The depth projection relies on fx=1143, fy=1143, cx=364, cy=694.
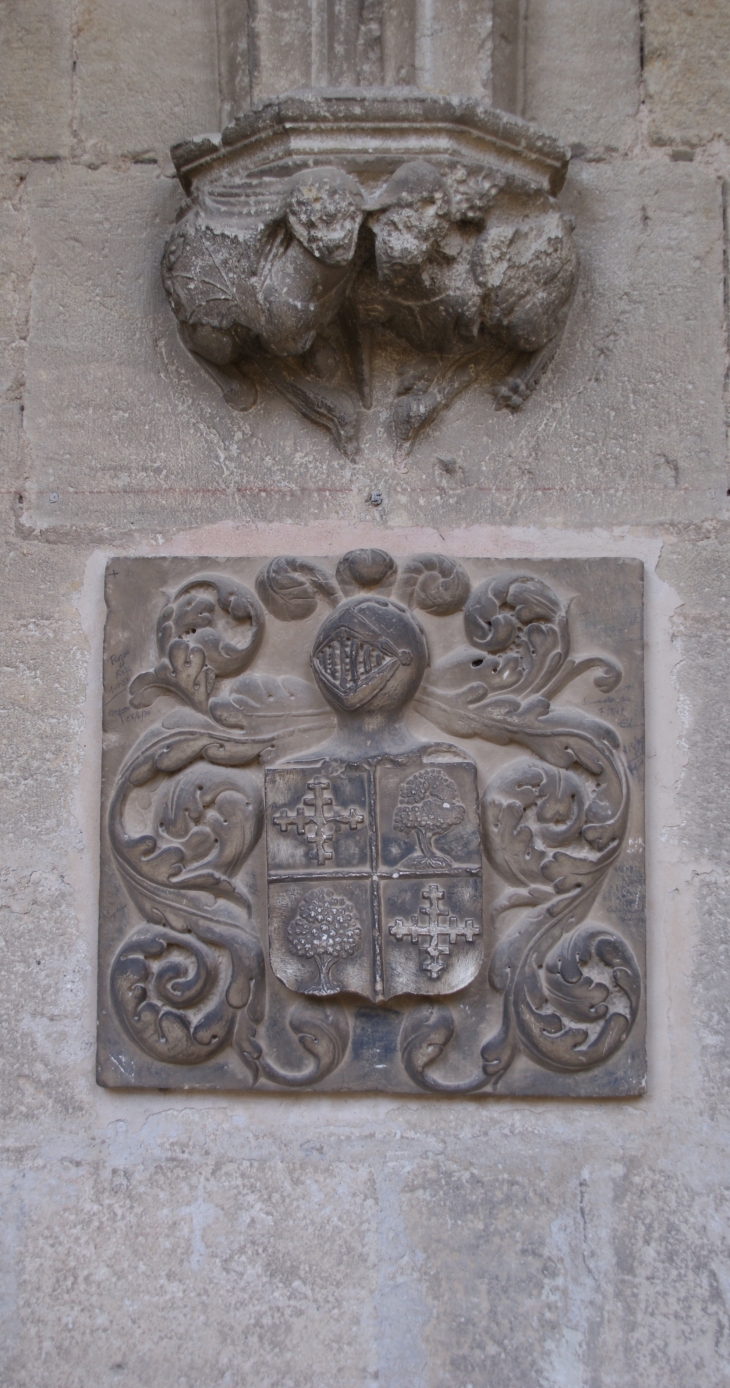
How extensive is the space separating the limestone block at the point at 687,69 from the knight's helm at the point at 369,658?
108cm

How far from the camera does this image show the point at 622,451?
6.85 feet

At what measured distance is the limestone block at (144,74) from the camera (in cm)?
220

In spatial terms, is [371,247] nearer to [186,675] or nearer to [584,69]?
[584,69]

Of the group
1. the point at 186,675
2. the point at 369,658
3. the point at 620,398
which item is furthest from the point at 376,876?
the point at 620,398

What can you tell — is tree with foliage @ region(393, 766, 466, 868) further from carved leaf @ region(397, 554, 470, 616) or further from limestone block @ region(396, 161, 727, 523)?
limestone block @ region(396, 161, 727, 523)

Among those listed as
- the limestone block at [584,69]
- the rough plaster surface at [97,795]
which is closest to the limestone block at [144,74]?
the rough plaster surface at [97,795]

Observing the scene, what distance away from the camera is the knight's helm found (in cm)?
192

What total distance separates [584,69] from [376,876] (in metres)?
1.57

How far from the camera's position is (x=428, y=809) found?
6.23 feet

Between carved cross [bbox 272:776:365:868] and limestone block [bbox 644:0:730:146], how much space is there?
1381 millimetres

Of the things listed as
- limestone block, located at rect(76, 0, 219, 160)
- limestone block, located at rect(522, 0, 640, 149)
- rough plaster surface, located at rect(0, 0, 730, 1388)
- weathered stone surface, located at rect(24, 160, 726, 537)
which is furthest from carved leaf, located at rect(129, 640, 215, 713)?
limestone block, located at rect(522, 0, 640, 149)

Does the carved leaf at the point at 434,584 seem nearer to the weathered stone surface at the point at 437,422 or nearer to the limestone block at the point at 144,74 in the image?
the weathered stone surface at the point at 437,422

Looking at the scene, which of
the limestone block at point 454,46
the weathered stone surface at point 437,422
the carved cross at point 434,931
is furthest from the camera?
the weathered stone surface at point 437,422

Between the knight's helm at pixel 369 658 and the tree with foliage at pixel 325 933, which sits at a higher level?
the knight's helm at pixel 369 658
